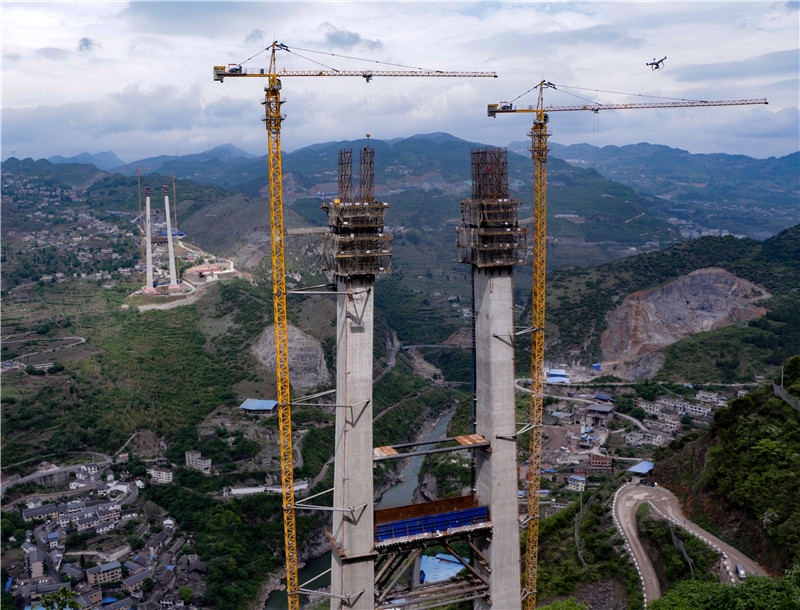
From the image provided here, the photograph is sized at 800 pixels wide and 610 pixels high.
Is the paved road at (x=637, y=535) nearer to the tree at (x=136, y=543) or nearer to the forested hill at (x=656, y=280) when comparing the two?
the tree at (x=136, y=543)

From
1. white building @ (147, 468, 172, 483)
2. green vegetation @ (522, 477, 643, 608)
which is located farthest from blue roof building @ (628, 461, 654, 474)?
white building @ (147, 468, 172, 483)

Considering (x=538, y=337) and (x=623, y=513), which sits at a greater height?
(x=538, y=337)

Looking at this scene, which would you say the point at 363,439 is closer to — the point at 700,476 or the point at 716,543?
the point at 716,543

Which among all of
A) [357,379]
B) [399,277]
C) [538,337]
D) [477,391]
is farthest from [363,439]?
[399,277]

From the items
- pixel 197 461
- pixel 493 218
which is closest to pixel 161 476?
pixel 197 461

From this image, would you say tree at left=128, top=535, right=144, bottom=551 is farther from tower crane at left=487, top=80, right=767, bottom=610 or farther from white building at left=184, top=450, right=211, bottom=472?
tower crane at left=487, top=80, right=767, bottom=610

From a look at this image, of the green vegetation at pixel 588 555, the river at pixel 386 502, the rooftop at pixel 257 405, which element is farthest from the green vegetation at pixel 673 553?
the rooftop at pixel 257 405
